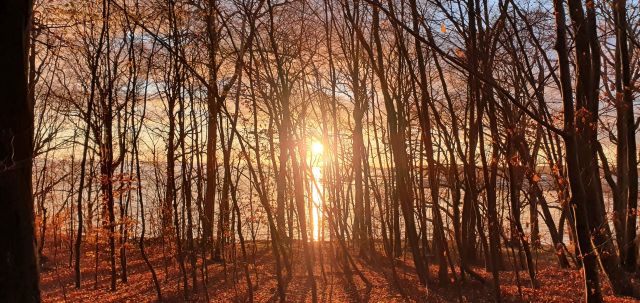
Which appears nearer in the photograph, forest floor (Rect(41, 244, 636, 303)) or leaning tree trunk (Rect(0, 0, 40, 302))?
leaning tree trunk (Rect(0, 0, 40, 302))

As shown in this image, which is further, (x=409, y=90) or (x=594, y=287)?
(x=409, y=90)

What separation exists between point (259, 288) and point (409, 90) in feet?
22.7

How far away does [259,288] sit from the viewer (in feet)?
39.8

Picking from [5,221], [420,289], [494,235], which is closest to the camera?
[5,221]

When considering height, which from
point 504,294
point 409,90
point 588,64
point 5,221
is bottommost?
point 504,294

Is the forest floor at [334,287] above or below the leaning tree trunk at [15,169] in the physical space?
below

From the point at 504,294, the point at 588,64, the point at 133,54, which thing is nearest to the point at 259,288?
the point at 504,294

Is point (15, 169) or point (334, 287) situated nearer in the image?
point (15, 169)

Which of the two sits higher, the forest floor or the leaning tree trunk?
the leaning tree trunk

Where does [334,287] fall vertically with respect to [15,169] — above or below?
below

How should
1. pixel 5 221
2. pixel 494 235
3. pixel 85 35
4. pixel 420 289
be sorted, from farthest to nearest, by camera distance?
1. pixel 85 35
2. pixel 420 289
3. pixel 494 235
4. pixel 5 221

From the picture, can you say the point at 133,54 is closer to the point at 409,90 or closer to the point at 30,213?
the point at 409,90

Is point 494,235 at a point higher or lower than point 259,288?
higher

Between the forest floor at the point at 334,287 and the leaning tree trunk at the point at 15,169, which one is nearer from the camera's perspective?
the leaning tree trunk at the point at 15,169
